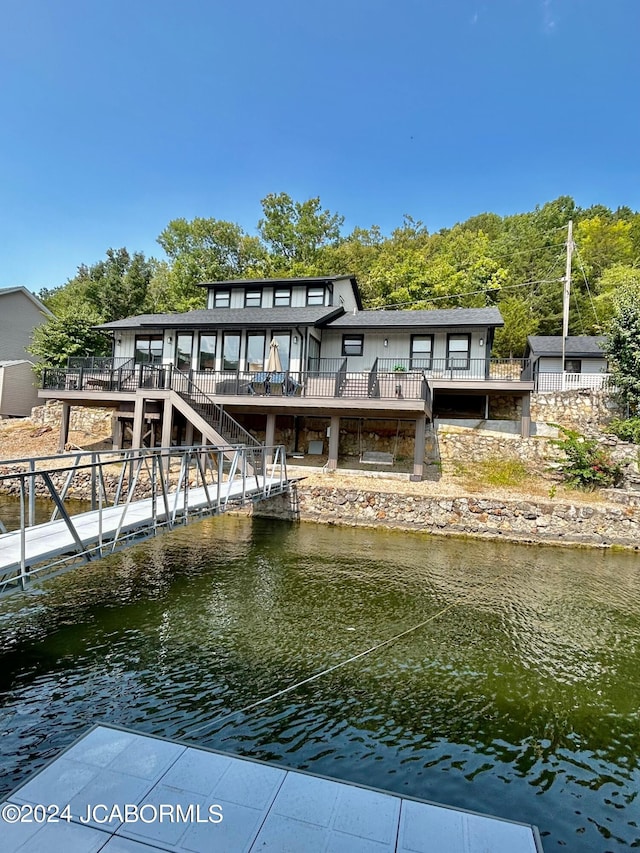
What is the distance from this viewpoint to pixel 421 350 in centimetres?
1891

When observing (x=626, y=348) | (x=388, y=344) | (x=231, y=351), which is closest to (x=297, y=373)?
(x=231, y=351)

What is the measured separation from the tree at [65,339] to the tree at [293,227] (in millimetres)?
16666

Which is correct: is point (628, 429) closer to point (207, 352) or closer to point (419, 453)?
point (419, 453)

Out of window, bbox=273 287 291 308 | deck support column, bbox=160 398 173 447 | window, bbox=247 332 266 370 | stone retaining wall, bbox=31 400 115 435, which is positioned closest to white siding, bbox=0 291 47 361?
stone retaining wall, bbox=31 400 115 435

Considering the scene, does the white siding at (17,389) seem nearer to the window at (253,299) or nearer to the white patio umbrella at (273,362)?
the window at (253,299)

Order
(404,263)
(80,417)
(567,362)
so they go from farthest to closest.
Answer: (404,263) → (567,362) → (80,417)

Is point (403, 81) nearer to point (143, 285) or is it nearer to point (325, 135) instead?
point (325, 135)

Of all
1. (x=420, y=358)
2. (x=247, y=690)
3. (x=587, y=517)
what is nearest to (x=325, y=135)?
(x=420, y=358)

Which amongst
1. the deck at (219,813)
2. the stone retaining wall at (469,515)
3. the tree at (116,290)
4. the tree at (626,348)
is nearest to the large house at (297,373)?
the stone retaining wall at (469,515)

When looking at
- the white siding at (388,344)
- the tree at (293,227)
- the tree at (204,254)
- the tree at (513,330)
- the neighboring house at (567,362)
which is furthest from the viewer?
the tree at (293,227)

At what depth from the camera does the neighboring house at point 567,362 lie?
20922 millimetres

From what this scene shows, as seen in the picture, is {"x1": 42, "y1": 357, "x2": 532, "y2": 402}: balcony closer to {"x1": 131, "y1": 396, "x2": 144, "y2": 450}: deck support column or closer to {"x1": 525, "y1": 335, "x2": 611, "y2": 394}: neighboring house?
{"x1": 131, "y1": 396, "x2": 144, "y2": 450}: deck support column

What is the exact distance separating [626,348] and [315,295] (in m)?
13.5

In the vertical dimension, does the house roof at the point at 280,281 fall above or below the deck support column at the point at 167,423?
above
